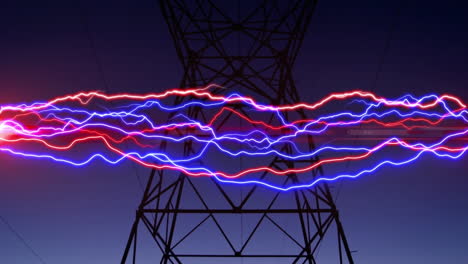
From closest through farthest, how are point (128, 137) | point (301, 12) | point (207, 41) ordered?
point (128, 137) < point (301, 12) < point (207, 41)

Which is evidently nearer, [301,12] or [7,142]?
[7,142]

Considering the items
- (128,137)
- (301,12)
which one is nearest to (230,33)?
(301,12)

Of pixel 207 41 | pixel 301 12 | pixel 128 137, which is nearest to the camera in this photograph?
pixel 128 137

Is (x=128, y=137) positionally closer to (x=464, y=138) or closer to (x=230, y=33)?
(x=230, y=33)

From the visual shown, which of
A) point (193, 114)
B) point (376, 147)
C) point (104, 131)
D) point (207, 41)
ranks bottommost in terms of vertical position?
point (376, 147)

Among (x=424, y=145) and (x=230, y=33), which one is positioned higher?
(x=230, y=33)

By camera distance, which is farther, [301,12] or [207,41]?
[207,41]

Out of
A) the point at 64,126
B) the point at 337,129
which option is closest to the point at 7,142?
the point at 64,126

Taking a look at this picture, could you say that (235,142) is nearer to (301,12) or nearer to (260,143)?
(260,143)

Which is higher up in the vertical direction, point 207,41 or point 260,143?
point 207,41
